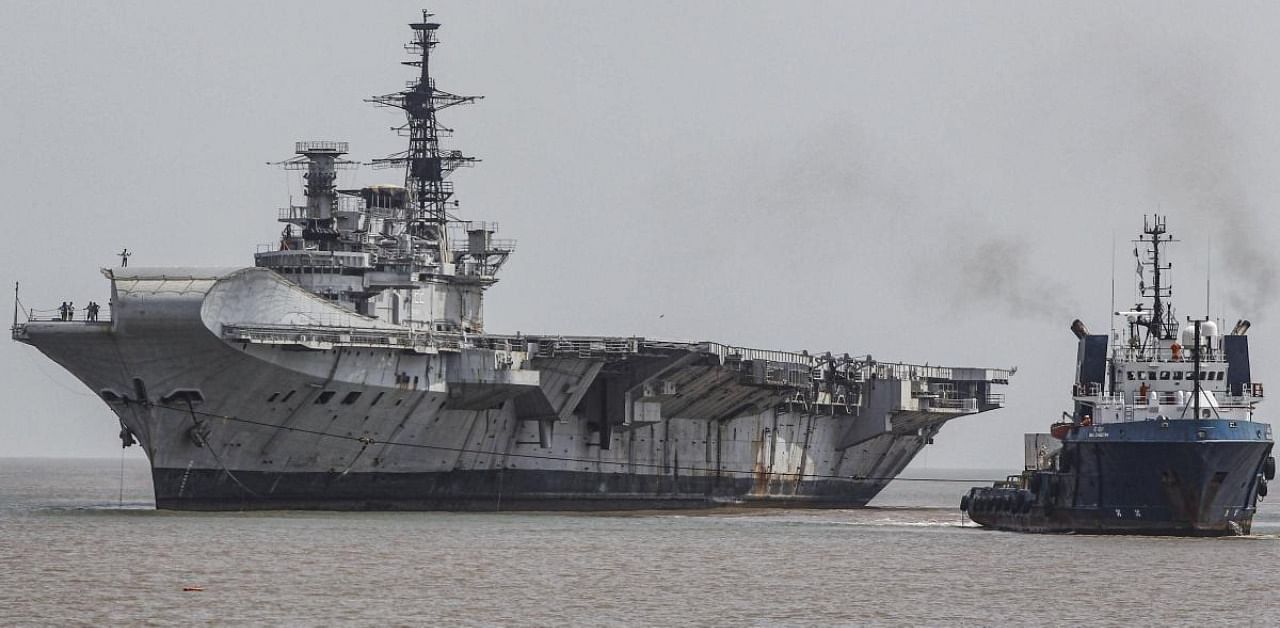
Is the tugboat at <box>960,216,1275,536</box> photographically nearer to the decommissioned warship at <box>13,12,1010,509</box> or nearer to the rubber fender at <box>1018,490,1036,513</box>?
the rubber fender at <box>1018,490,1036,513</box>

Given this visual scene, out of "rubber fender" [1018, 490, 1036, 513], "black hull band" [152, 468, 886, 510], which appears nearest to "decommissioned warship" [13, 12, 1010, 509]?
"black hull band" [152, 468, 886, 510]

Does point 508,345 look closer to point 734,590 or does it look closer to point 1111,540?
point 1111,540

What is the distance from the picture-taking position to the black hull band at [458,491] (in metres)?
49.9

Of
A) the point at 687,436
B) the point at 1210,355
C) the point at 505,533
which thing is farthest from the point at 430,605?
the point at 687,436

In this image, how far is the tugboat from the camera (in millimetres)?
43125

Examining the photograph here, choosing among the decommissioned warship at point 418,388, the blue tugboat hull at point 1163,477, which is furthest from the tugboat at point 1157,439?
the decommissioned warship at point 418,388

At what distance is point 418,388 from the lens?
167 feet

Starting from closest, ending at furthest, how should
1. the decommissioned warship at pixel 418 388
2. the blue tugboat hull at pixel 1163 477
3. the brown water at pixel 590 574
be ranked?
the brown water at pixel 590 574
the blue tugboat hull at pixel 1163 477
the decommissioned warship at pixel 418 388

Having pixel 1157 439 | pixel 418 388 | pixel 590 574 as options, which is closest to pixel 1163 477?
pixel 1157 439

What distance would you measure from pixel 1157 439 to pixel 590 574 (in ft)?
41.6

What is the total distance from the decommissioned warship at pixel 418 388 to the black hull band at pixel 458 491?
0.17 feet

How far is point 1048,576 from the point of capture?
3706 cm

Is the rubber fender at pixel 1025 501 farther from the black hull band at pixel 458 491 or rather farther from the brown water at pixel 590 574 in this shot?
the black hull band at pixel 458 491

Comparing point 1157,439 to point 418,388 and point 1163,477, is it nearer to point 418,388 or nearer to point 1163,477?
point 1163,477
